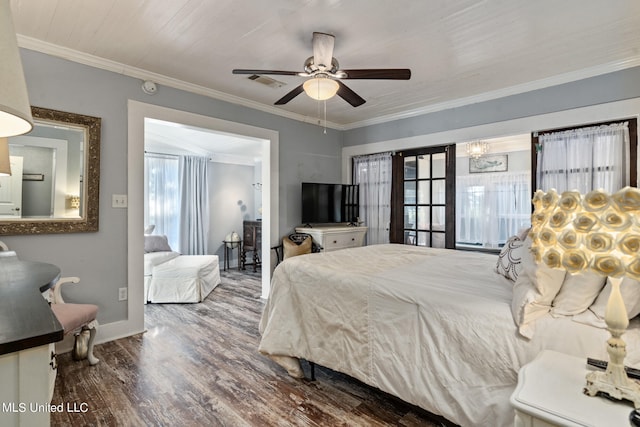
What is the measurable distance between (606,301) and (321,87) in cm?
204

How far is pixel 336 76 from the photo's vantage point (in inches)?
91.4

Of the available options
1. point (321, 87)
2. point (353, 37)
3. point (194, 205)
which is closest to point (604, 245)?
point (321, 87)

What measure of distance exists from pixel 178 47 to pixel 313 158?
2.49 m

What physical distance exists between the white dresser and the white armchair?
249cm

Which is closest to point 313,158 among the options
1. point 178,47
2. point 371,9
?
point 178,47

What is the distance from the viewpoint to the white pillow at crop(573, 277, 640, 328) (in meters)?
1.16

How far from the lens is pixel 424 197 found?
14.5ft

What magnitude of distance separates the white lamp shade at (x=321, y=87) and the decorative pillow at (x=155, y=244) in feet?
12.0

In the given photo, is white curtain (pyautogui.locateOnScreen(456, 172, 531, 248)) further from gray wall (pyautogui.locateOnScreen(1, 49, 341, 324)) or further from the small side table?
gray wall (pyautogui.locateOnScreen(1, 49, 341, 324))

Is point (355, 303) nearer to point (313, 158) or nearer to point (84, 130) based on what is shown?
point (84, 130)

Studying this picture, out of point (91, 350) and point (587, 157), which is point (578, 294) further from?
point (91, 350)

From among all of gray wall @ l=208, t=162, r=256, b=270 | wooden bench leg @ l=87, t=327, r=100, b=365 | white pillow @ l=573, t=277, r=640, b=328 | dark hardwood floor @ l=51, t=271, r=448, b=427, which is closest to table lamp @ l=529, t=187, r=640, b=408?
white pillow @ l=573, t=277, r=640, b=328

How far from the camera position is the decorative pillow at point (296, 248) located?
4.12 meters

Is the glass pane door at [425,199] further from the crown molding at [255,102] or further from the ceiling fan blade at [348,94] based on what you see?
the ceiling fan blade at [348,94]
